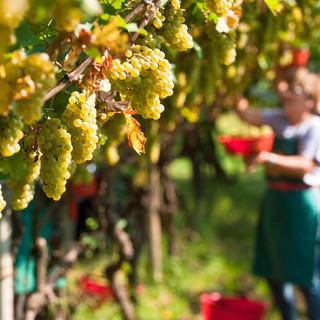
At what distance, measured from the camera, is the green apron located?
8.81ft

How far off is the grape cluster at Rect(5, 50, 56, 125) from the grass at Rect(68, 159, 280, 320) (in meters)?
2.10

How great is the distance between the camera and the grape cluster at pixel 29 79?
0.67 m

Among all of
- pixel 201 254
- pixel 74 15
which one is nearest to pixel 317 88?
pixel 201 254

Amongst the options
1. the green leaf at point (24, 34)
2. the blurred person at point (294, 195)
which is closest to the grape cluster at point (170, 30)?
the green leaf at point (24, 34)

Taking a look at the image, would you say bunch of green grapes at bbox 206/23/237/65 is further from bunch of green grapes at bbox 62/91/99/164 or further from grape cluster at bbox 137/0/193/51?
bunch of green grapes at bbox 62/91/99/164

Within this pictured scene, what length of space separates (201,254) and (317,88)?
6.54 ft

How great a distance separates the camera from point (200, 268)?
165 inches

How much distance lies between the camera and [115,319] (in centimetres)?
298

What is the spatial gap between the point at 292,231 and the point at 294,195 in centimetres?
17

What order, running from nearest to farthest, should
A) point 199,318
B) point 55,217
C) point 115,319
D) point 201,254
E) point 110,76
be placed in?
point 110,76 → point 55,217 → point 115,319 → point 199,318 → point 201,254

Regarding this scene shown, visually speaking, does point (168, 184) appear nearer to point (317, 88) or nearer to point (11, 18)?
point (317, 88)

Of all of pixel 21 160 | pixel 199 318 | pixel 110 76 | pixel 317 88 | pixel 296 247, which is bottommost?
pixel 199 318

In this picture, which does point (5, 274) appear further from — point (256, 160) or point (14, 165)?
point (256, 160)

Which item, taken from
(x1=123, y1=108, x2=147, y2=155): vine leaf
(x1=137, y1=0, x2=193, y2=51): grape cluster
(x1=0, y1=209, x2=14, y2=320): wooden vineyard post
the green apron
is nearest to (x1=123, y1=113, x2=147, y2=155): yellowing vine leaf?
(x1=123, y1=108, x2=147, y2=155): vine leaf
